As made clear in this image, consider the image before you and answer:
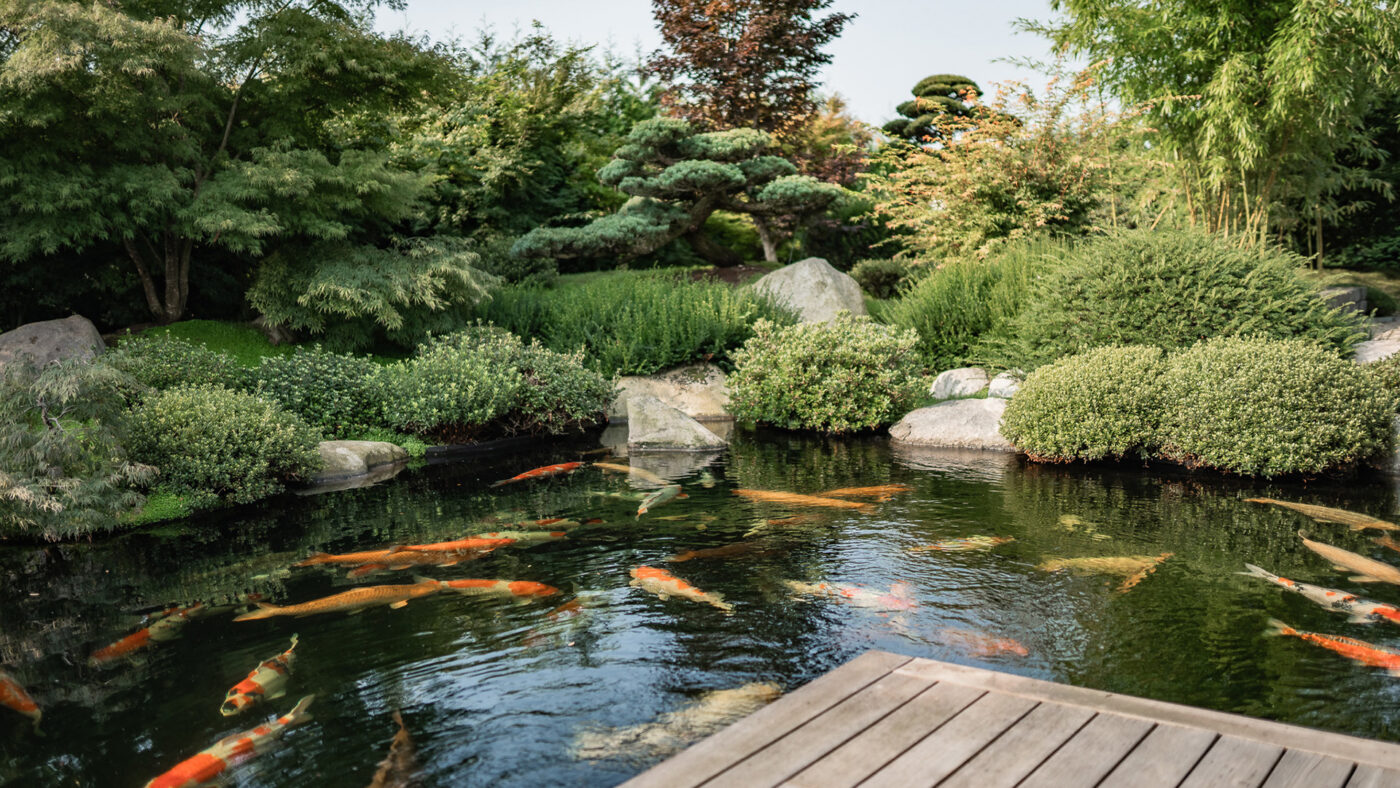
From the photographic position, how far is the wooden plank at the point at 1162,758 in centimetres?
233

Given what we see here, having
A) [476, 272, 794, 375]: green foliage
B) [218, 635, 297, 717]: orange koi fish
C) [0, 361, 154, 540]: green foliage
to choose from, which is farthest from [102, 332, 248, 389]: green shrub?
[218, 635, 297, 717]: orange koi fish

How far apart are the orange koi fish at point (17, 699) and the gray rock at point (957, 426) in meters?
8.22

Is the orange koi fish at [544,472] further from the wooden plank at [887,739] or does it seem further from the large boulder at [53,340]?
the wooden plank at [887,739]

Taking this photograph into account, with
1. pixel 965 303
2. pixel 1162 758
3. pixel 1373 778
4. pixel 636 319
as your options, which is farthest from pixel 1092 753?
pixel 965 303

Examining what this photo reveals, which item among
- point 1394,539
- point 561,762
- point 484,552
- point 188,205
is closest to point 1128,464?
point 1394,539

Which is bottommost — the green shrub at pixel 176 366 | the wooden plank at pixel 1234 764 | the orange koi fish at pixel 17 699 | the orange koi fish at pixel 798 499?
the orange koi fish at pixel 17 699

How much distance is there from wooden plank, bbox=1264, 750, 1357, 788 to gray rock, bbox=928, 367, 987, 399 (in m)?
9.40

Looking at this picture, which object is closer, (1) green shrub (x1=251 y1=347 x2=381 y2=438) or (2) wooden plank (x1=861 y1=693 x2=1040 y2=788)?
(2) wooden plank (x1=861 y1=693 x2=1040 y2=788)

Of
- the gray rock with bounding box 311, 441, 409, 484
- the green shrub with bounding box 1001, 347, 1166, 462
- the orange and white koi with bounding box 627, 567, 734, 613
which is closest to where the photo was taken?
the orange and white koi with bounding box 627, 567, 734, 613

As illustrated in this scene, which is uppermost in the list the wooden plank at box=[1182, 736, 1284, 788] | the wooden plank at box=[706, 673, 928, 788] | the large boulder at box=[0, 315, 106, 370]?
the large boulder at box=[0, 315, 106, 370]

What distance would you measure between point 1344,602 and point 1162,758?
2840 mm

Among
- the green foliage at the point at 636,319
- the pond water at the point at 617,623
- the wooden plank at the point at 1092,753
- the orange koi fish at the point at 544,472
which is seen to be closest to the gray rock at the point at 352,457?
the pond water at the point at 617,623

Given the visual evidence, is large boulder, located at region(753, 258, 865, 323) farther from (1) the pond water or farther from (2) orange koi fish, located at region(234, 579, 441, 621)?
(2) orange koi fish, located at region(234, 579, 441, 621)

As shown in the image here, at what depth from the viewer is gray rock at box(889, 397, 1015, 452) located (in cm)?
972
